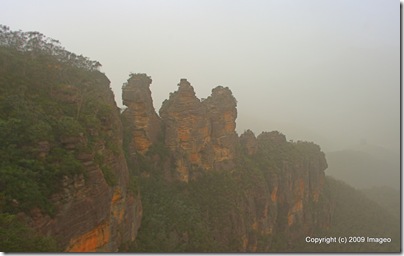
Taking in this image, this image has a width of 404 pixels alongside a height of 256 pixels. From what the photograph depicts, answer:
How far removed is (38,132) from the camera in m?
9.23

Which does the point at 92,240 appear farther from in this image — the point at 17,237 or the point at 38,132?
the point at 38,132

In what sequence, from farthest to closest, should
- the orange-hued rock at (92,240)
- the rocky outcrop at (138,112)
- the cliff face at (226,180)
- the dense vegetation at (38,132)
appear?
1. the cliff face at (226,180)
2. the rocky outcrop at (138,112)
3. the orange-hued rock at (92,240)
4. the dense vegetation at (38,132)

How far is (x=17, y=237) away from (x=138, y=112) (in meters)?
12.0

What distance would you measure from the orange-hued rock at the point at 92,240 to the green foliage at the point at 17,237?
1427mm

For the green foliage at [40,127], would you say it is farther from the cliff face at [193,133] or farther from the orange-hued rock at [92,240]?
the cliff face at [193,133]

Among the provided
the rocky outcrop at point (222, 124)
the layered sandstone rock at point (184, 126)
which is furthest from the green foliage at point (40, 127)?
the rocky outcrop at point (222, 124)

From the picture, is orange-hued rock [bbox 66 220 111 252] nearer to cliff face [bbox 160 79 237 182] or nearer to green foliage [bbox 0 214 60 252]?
green foliage [bbox 0 214 60 252]

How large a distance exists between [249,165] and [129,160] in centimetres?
1092

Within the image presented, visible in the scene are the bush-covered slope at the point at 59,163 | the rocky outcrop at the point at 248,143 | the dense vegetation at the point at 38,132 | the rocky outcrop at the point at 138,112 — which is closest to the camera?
the dense vegetation at the point at 38,132

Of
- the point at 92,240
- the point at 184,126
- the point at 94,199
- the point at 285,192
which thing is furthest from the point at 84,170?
the point at 285,192

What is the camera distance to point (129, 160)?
17312 millimetres

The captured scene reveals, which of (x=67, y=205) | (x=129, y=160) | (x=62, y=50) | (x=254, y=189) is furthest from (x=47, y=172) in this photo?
(x=254, y=189)

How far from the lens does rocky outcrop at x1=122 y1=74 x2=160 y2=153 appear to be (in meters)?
18.6

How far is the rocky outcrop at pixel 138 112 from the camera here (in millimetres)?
18562
